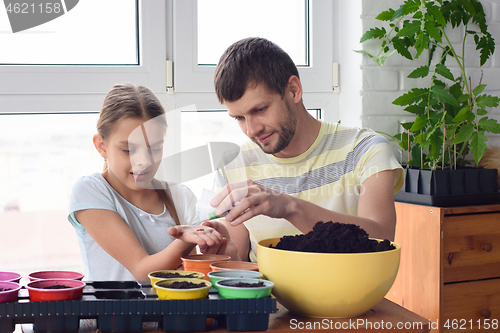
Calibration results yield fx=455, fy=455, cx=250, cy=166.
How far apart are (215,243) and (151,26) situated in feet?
3.98

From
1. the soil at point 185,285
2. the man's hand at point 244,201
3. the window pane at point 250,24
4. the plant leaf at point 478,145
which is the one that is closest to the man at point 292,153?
the man's hand at point 244,201

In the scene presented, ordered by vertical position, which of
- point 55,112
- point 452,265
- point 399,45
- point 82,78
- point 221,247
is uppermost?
point 399,45

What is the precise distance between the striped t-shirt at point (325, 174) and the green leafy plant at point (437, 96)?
0.47 meters

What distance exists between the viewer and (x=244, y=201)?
0.77m

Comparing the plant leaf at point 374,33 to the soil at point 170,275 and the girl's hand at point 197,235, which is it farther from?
the soil at point 170,275

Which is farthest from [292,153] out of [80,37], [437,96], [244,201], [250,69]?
[80,37]

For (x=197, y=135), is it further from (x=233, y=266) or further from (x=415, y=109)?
(x=415, y=109)

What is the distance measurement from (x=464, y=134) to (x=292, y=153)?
703 millimetres

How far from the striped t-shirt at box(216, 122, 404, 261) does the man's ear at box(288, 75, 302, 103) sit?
145mm

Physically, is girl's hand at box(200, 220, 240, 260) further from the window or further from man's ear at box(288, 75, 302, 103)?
the window

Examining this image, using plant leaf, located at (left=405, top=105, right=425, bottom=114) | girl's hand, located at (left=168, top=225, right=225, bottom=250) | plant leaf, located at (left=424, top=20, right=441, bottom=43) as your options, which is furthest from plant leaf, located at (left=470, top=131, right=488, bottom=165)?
girl's hand, located at (left=168, top=225, right=225, bottom=250)

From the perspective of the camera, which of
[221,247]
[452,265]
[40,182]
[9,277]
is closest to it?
[9,277]

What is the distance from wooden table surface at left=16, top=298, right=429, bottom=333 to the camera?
23.1 inches

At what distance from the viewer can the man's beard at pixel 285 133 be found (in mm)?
1213
